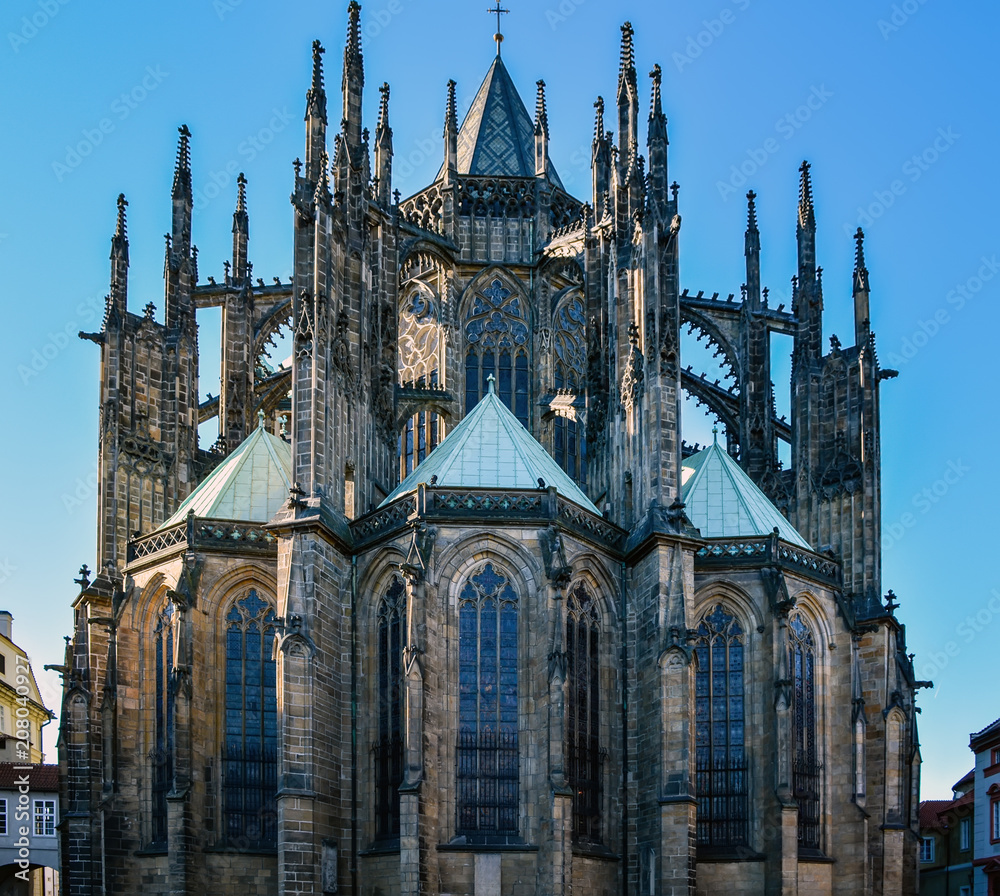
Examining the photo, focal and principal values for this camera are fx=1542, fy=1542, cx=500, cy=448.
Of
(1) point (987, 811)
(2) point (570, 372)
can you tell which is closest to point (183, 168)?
(2) point (570, 372)

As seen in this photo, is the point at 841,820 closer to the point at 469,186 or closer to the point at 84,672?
the point at 84,672

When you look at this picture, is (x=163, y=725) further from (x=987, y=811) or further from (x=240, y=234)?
(x=987, y=811)

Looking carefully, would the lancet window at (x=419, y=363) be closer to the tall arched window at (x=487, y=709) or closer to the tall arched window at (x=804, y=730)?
the tall arched window at (x=487, y=709)

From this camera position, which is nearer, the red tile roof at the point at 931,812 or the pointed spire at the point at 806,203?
the pointed spire at the point at 806,203

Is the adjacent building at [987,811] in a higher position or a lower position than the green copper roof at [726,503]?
lower

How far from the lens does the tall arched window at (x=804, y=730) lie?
41.1 metres

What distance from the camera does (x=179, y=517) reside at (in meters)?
41.9

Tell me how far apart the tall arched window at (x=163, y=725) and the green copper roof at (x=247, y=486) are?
289 centimetres

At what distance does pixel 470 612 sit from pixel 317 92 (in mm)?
15241

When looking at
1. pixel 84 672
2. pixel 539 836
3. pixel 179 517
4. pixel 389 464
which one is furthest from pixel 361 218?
pixel 539 836

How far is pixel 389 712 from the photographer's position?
3825 cm

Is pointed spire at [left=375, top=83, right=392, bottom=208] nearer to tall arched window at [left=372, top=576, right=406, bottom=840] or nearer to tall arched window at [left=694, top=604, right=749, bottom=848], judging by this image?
tall arched window at [left=372, top=576, right=406, bottom=840]

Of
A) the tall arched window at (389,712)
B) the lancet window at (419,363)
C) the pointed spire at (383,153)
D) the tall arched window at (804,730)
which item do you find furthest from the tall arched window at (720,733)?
the pointed spire at (383,153)

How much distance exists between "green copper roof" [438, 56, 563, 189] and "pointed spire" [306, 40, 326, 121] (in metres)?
11.0
